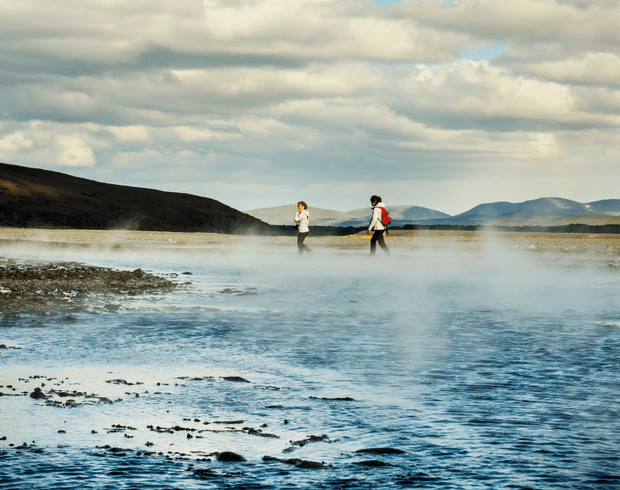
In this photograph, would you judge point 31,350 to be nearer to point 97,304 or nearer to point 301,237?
point 97,304

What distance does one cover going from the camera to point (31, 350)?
9.60 meters

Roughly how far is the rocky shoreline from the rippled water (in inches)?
46.1

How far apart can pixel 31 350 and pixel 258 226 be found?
12198cm

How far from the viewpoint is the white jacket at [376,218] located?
83.6ft

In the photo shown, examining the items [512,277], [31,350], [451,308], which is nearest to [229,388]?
[31,350]

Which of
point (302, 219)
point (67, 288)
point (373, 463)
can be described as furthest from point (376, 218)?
point (373, 463)

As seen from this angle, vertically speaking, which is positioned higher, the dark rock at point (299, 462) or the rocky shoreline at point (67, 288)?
the rocky shoreline at point (67, 288)

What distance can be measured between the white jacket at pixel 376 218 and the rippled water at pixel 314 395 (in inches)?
406

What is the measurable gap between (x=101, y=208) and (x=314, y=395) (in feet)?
402

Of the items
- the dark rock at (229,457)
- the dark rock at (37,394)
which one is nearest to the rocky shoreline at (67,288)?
the dark rock at (37,394)

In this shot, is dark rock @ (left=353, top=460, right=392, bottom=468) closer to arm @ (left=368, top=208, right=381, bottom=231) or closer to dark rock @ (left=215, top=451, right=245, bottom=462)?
dark rock @ (left=215, top=451, right=245, bottom=462)

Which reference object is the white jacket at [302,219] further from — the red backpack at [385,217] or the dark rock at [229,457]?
the dark rock at [229,457]

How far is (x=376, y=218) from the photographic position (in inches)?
1009

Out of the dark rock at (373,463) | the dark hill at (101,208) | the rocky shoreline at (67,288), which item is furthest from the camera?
the dark hill at (101,208)
